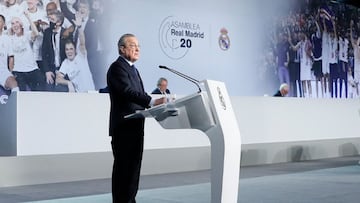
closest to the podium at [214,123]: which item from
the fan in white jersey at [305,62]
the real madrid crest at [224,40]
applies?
the real madrid crest at [224,40]

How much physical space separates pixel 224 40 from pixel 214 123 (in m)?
8.57

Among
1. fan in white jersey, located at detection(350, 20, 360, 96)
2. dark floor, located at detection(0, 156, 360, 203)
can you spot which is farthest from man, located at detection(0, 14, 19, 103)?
fan in white jersey, located at detection(350, 20, 360, 96)

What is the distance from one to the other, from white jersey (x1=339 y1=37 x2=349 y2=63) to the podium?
11.9 meters

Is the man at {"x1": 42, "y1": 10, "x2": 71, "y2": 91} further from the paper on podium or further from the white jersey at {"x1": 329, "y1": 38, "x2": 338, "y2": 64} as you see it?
the white jersey at {"x1": 329, "y1": 38, "x2": 338, "y2": 64}

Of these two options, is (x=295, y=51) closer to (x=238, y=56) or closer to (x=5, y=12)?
(x=238, y=56)

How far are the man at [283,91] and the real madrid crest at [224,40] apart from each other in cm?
172

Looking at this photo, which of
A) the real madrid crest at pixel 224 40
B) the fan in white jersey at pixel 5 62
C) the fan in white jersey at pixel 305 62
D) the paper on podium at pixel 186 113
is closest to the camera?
the paper on podium at pixel 186 113

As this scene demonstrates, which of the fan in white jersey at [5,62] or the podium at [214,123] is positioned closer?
the podium at [214,123]

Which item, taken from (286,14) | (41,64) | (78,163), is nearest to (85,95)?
(78,163)

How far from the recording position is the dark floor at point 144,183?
558 cm

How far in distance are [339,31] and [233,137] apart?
39.0ft

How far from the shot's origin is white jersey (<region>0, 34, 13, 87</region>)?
8.43 metres

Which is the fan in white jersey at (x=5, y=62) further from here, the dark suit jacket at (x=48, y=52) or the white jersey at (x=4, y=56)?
the dark suit jacket at (x=48, y=52)

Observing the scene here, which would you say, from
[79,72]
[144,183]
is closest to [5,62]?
[79,72]
